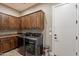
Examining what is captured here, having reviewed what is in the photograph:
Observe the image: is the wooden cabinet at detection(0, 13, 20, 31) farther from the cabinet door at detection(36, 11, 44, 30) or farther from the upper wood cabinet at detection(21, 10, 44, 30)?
the cabinet door at detection(36, 11, 44, 30)

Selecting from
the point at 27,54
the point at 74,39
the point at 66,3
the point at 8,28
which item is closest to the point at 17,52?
the point at 27,54

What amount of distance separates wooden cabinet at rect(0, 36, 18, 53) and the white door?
0.62 metres

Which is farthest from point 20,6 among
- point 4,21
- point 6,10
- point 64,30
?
point 64,30

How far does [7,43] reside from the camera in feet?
5.45

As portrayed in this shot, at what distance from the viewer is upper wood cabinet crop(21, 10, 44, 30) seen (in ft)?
5.46

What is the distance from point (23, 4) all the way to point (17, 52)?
747 mm

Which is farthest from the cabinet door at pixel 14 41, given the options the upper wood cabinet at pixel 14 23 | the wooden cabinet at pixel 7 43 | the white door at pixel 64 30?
the white door at pixel 64 30

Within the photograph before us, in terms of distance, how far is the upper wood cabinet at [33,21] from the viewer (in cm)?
166

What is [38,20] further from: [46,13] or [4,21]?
[4,21]

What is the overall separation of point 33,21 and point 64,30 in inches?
19.7

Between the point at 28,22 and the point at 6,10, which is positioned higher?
the point at 6,10

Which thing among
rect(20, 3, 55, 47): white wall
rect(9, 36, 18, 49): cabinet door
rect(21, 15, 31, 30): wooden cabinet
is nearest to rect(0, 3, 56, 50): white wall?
rect(20, 3, 55, 47): white wall

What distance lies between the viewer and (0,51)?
1.62m

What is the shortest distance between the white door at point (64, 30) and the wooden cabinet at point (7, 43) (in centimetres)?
62
